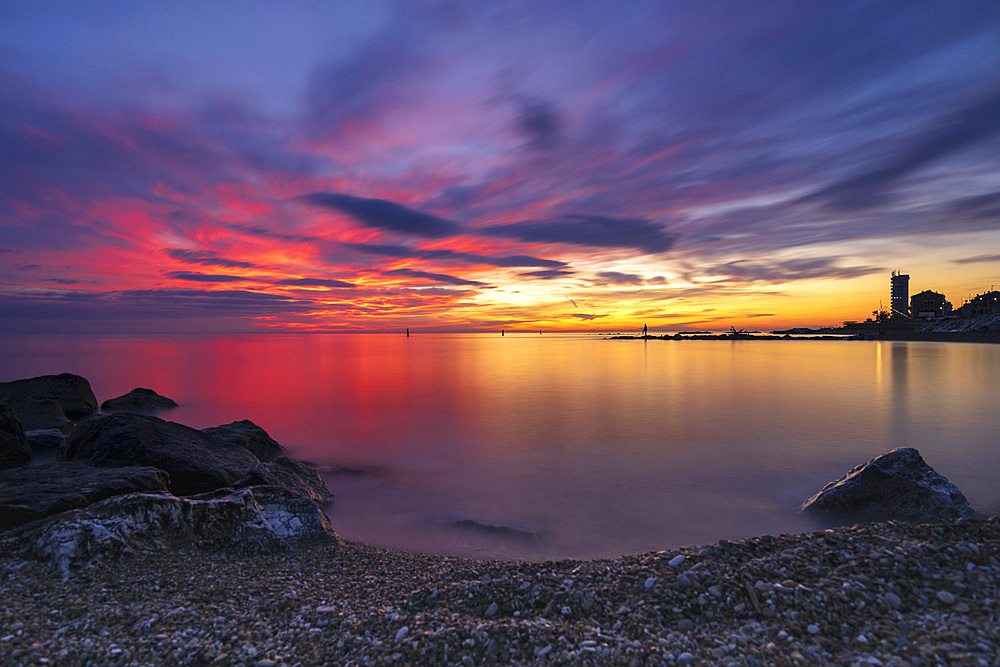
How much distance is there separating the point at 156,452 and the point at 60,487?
1.80 m

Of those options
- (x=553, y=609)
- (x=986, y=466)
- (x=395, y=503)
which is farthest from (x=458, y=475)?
(x=986, y=466)

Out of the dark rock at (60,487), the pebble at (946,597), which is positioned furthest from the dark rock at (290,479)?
the pebble at (946,597)

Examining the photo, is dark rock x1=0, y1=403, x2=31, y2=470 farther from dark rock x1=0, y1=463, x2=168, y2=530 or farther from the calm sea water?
the calm sea water

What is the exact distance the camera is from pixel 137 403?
69.4 ft

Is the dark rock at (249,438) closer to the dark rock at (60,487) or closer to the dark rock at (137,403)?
the dark rock at (60,487)

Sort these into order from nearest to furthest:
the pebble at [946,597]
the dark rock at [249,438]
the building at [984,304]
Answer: the pebble at [946,597] < the dark rock at [249,438] < the building at [984,304]

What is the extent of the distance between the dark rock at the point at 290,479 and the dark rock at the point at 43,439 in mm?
8071

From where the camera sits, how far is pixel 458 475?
11.7 metres

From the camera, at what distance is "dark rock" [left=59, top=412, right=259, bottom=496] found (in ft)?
26.0

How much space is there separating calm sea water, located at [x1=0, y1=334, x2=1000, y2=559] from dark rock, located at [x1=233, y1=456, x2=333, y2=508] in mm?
508

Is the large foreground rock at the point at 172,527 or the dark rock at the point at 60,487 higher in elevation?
the dark rock at the point at 60,487

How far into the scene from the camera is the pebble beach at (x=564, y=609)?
3.59m

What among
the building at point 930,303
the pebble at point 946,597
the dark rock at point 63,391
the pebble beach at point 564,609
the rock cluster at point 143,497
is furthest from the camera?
the building at point 930,303

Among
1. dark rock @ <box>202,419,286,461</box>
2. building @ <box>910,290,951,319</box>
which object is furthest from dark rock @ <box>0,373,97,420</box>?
building @ <box>910,290,951,319</box>
